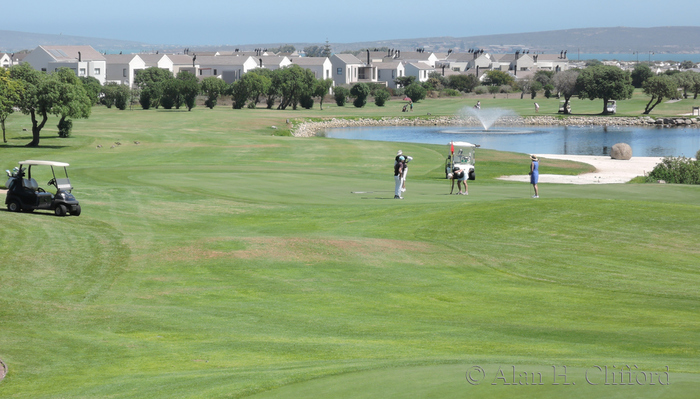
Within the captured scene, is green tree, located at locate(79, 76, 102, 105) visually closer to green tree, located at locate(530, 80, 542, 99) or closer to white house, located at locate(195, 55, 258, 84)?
white house, located at locate(195, 55, 258, 84)

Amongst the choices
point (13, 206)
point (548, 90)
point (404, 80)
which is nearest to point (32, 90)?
point (13, 206)

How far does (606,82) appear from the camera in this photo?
143m

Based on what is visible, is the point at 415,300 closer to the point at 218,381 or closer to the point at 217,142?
the point at 218,381

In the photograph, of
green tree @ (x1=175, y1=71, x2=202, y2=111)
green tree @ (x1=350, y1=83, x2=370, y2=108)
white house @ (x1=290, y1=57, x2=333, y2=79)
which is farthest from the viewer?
white house @ (x1=290, y1=57, x2=333, y2=79)

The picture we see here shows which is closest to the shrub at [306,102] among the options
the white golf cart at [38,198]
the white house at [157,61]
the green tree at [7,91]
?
the white house at [157,61]

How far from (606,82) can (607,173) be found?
85855 millimetres

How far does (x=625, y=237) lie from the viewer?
25.0 metres

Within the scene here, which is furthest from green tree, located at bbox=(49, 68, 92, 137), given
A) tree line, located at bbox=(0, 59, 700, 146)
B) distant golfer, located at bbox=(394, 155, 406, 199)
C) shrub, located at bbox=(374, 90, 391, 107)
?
shrub, located at bbox=(374, 90, 391, 107)

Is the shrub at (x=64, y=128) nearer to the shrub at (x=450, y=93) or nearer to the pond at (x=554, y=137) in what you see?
the pond at (x=554, y=137)

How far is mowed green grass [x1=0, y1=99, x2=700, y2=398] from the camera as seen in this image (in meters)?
11.9

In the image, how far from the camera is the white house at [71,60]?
169 metres

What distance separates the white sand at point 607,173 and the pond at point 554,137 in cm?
1265

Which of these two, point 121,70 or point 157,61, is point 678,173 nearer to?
point 121,70

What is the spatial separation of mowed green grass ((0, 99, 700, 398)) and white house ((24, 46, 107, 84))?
143 m
